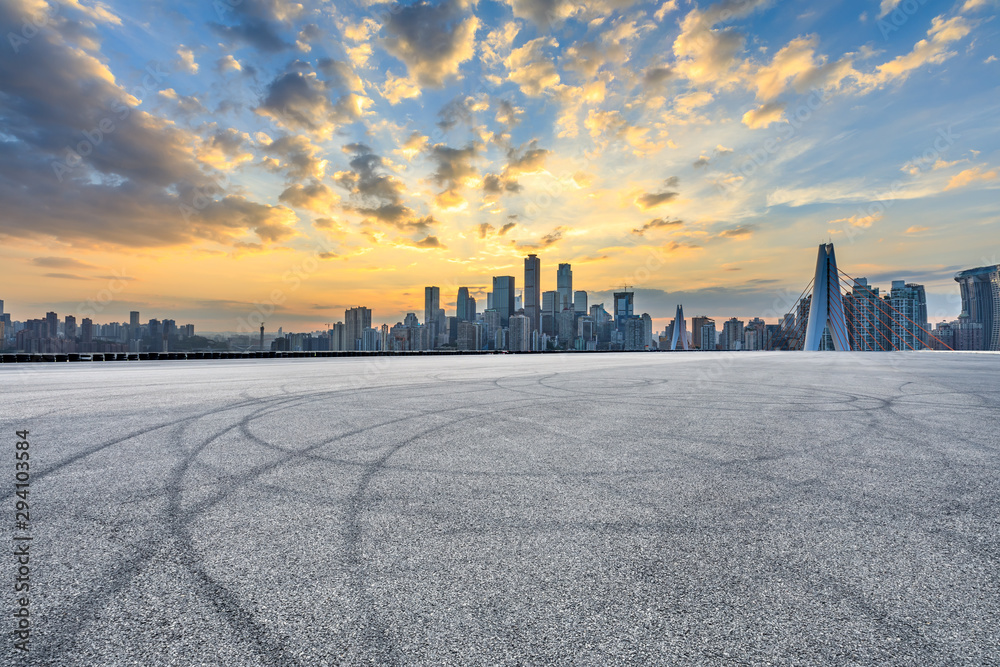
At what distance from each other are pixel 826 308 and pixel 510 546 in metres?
89.6

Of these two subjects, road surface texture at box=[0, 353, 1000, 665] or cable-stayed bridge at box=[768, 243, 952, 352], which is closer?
road surface texture at box=[0, 353, 1000, 665]

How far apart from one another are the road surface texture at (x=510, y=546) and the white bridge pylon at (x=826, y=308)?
78.9m

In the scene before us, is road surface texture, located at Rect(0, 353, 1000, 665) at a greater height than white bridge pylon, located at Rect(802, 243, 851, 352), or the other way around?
white bridge pylon, located at Rect(802, 243, 851, 352)

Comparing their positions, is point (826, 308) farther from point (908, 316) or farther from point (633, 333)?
point (633, 333)

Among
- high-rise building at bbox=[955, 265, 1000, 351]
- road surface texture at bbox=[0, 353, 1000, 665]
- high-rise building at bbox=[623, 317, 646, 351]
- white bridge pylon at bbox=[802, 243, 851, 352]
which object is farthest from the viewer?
high-rise building at bbox=[623, 317, 646, 351]

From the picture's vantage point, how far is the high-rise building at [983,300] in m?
125

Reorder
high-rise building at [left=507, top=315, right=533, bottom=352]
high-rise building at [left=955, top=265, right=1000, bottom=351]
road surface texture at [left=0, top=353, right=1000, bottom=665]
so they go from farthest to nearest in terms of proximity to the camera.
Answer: high-rise building at [left=507, top=315, right=533, bottom=352], high-rise building at [left=955, top=265, right=1000, bottom=351], road surface texture at [left=0, top=353, right=1000, bottom=665]

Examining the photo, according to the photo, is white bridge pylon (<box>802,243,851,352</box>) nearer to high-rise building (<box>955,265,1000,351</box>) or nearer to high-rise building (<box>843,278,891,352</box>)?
high-rise building (<box>843,278,891,352</box>)

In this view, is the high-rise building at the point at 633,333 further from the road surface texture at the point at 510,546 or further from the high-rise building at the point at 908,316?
the road surface texture at the point at 510,546

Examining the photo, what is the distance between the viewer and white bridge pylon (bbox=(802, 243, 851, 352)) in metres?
74.8

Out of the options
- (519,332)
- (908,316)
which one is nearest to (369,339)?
(519,332)

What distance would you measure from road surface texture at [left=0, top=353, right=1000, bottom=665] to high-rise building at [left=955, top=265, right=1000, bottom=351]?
6529 inches

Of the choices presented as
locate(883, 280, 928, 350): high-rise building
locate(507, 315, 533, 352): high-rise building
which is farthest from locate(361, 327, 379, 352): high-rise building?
locate(883, 280, 928, 350): high-rise building

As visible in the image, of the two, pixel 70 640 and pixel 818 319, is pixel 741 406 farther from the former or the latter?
pixel 818 319
